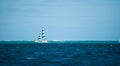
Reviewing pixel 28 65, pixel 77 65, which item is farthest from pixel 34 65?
pixel 77 65

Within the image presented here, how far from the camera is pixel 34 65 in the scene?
4172 centimetres

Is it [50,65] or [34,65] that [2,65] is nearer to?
[34,65]

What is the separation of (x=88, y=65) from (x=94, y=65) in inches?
37.1

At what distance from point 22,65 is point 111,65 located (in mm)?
13725

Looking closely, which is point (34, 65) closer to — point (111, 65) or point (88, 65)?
point (88, 65)

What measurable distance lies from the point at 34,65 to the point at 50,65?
8.61 feet

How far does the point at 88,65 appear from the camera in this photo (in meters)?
42.0

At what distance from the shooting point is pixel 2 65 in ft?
133

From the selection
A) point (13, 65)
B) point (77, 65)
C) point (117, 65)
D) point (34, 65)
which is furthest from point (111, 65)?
point (13, 65)

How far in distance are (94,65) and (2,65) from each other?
1394cm

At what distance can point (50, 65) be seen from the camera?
140 ft

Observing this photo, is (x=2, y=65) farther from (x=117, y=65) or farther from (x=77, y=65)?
(x=117, y=65)

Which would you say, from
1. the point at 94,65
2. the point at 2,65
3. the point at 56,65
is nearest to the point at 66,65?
the point at 56,65

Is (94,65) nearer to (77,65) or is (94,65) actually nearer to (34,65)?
(77,65)
